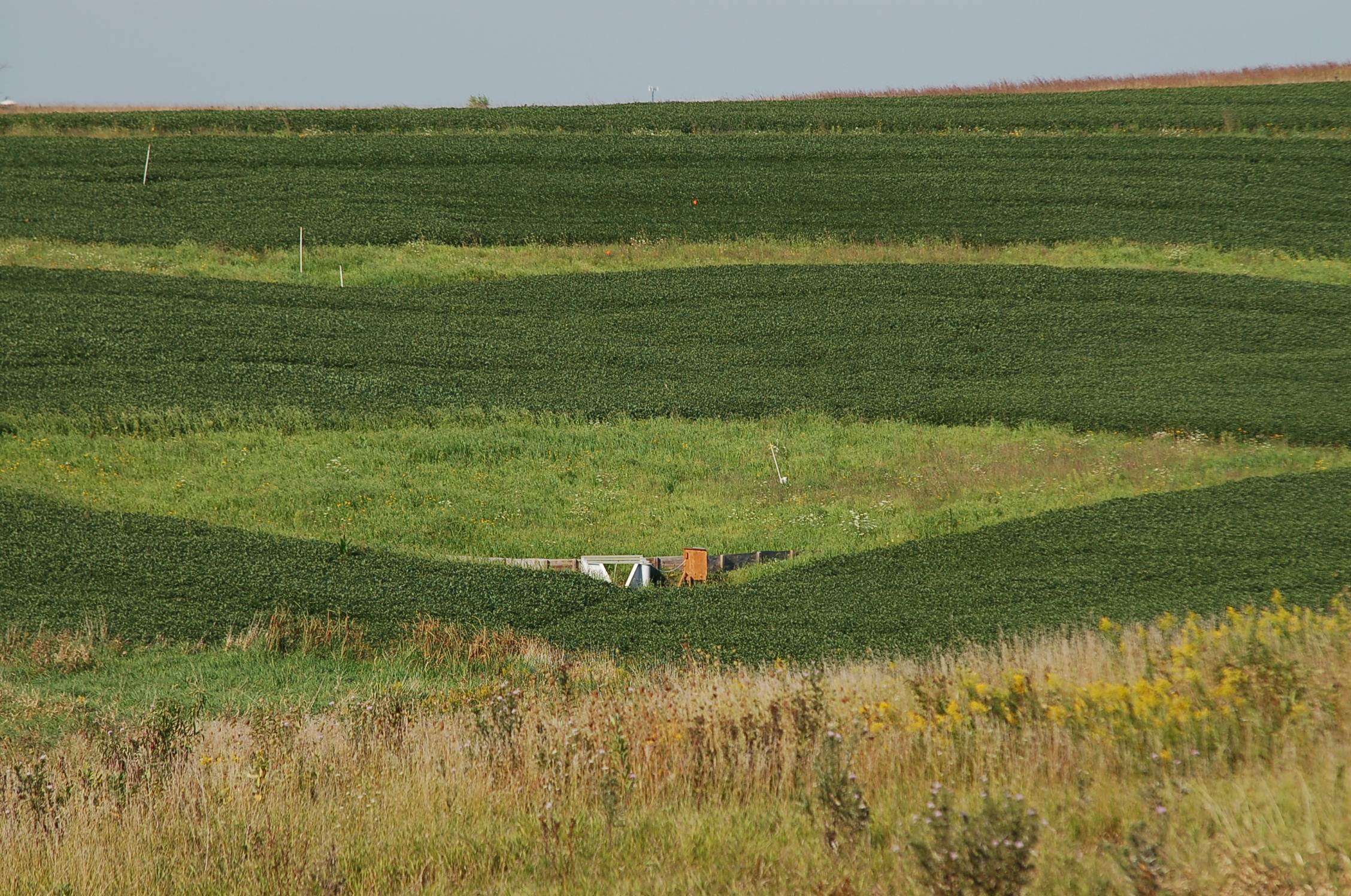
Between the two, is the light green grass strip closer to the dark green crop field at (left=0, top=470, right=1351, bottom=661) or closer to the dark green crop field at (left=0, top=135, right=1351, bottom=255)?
the dark green crop field at (left=0, top=135, right=1351, bottom=255)

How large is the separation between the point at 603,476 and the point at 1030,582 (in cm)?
→ 1080

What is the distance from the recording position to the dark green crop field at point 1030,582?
1330 centimetres

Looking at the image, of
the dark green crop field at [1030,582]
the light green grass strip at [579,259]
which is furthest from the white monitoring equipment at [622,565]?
the light green grass strip at [579,259]

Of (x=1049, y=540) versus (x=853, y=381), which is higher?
(x=853, y=381)

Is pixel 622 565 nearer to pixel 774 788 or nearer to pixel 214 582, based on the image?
pixel 214 582

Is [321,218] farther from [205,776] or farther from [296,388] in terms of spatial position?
[205,776]

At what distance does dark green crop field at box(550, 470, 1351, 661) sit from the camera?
13.3 meters

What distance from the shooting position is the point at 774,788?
636 cm

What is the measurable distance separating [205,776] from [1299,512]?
15.6 meters

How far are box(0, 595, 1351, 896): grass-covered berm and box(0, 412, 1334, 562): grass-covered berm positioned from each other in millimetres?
11454

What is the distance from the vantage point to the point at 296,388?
26.7 m

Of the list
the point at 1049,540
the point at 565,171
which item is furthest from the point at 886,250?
the point at 1049,540

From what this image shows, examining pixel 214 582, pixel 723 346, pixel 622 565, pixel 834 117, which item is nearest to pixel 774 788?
pixel 214 582

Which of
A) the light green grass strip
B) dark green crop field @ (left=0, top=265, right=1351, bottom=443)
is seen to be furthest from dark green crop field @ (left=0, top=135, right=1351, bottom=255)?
dark green crop field @ (left=0, top=265, right=1351, bottom=443)
